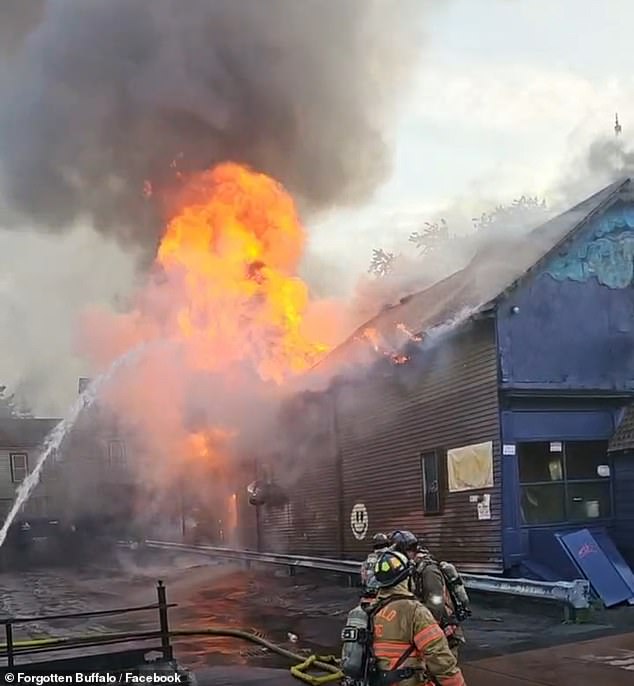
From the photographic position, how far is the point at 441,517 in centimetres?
1664

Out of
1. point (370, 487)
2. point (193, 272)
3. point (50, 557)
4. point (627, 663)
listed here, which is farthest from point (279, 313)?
point (50, 557)

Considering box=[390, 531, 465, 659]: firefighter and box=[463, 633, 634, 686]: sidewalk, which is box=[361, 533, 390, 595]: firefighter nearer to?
box=[390, 531, 465, 659]: firefighter

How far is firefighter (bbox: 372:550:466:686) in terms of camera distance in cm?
450

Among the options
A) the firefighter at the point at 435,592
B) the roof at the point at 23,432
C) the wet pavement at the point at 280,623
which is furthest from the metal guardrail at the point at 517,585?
the roof at the point at 23,432

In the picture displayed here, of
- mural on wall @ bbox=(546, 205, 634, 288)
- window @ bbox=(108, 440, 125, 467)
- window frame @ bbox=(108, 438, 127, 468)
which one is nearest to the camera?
mural on wall @ bbox=(546, 205, 634, 288)

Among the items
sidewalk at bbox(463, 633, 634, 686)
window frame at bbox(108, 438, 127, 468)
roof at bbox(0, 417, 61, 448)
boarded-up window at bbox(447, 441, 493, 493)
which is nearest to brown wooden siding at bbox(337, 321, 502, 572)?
boarded-up window at bbox(447, 441, 493, 493)

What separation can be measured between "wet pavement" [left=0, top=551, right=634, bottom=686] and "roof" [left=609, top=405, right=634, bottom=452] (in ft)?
10.3

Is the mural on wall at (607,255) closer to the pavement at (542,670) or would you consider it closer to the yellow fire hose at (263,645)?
the pavement at (542,670)

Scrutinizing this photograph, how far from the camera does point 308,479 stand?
2316 centimetres

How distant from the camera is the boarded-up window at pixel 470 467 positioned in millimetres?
15312

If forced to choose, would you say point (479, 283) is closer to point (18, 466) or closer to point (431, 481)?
point (431, 481)

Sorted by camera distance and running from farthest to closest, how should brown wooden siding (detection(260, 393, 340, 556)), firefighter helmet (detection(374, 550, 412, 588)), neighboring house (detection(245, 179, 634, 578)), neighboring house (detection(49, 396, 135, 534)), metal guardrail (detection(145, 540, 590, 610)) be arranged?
neighboring house (detection(49, 396, 135, 534)), brown wooden siding (detection(260, 393, 340, 556)), neighboring house (detection(245, 179, 634, 578)), metal guardrail (detection(145, 540, 590, 610)), firefighter helmet (detection(374, 550, 412, 588))

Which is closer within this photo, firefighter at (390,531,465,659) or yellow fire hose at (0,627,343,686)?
firefighter at (390,531,465,659)

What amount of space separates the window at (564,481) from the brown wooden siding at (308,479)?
672 centimetres
